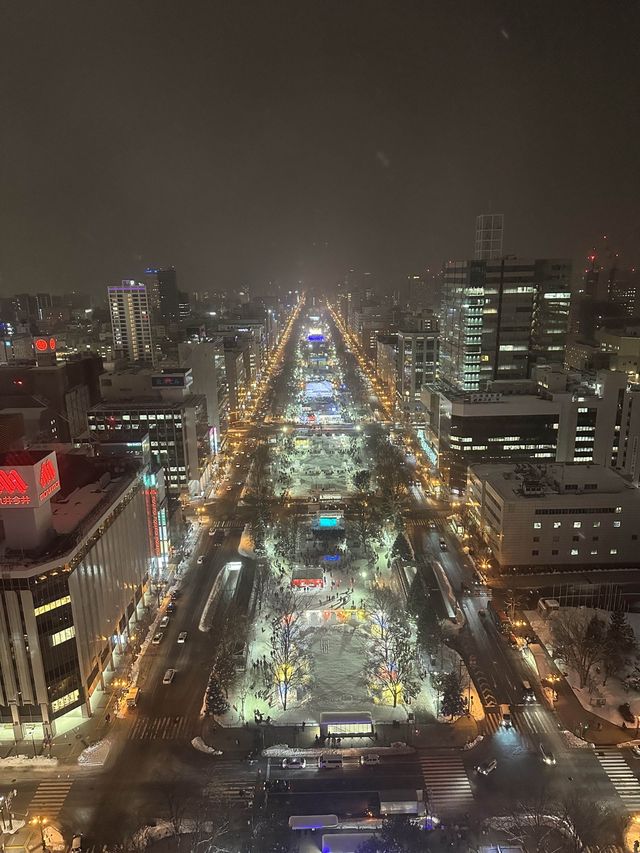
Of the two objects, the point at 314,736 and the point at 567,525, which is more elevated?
the point at 567,525

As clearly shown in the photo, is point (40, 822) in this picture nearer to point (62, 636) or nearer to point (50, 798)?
point (50, 798)

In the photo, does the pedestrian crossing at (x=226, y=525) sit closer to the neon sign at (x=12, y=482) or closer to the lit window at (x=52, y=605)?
the lit window at (x=52, y=605)

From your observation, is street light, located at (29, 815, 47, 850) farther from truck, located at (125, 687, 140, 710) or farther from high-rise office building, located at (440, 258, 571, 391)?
high-rise office building, located at (440, 258, 571, 391)

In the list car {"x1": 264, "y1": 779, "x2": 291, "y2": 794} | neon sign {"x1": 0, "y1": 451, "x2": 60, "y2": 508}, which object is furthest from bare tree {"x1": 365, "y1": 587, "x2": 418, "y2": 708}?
neon sign {"x1": 0, "y1": 451, "x2": 60, "y2": 508}

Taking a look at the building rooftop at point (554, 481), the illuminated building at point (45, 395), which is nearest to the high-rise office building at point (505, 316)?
the building rooftop at point (554, 481)

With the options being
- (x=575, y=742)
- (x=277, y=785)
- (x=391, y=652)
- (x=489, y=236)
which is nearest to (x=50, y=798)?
(x=277, y=785)

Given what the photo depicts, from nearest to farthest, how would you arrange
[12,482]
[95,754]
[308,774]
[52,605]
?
1. [308,774]
2. [95,754]
3. [52,605]
4. [12,482]
